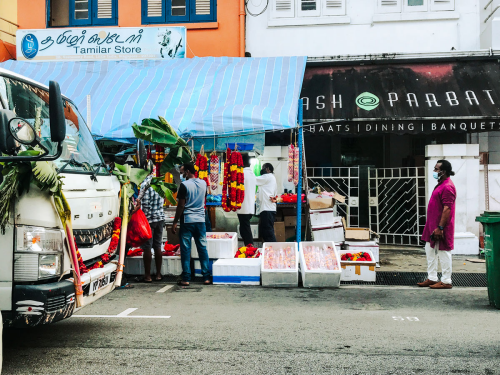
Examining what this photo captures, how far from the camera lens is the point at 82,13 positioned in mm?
13625

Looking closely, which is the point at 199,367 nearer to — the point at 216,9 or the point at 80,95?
the point at 80,95

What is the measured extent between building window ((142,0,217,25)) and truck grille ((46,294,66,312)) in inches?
425

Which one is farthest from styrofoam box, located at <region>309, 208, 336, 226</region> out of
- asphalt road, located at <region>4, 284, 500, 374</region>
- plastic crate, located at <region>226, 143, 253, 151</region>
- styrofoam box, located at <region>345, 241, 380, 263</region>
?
asphalt road, located at <region>4, 284, 500, 374</region>

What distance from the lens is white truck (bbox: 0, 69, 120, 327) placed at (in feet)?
12.2

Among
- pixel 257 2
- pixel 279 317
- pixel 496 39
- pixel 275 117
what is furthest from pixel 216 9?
pixel 279 317

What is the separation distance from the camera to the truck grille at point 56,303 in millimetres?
3770

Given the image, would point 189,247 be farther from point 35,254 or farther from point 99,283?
point 35,254

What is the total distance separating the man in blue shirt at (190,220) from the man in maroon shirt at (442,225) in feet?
12.2

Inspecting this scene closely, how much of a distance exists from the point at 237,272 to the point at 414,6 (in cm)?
869

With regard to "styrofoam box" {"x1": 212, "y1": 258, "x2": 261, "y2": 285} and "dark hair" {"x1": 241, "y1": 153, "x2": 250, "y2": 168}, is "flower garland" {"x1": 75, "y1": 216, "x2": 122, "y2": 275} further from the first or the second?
"dark hair" {"x1": 241, "y1": 153, "x2": 250, "y2": 168}

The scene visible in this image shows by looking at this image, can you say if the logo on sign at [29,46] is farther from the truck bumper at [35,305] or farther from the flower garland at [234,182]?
the truck bumper at [35,305]

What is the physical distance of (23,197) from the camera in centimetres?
375

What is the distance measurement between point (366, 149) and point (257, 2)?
541 cm

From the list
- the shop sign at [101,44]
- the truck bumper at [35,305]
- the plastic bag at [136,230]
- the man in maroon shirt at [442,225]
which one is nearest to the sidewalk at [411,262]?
the man in maroon shirt at [442,225]
